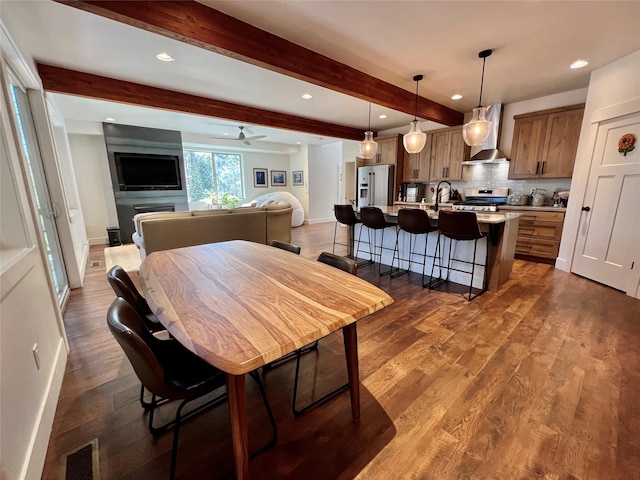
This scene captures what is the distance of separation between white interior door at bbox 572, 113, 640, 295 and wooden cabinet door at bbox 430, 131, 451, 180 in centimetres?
231

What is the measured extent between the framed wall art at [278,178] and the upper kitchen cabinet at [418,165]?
4411 mm

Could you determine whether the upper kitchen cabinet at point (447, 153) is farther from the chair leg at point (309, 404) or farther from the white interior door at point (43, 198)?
the white interior door at point (43, 198)

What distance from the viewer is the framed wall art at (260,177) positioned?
869cm

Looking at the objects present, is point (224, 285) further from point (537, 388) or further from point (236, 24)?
point (236, 24)

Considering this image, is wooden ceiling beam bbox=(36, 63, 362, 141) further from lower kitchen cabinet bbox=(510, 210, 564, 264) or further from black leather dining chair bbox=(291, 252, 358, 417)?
lower kitchen cabinet bbox=(510, 210, 564, 264)

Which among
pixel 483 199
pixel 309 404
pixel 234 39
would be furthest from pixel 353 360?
pixel 483 199

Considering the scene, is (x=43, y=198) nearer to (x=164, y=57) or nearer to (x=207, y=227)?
(x=207, y=227)

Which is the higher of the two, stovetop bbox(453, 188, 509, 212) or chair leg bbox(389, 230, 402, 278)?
stovetop bbox(453, 188, 509, 212)

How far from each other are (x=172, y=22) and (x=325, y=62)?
149cm

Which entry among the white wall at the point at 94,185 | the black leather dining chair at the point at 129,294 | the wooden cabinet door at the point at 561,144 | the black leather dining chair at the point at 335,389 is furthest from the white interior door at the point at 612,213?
the white wall at the point at 94,185

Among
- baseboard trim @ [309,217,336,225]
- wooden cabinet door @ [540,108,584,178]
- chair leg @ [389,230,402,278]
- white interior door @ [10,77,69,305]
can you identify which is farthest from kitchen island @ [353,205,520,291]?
baseboard trim @ [309,217,336,225]

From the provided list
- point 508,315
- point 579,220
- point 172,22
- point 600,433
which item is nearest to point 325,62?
point 172,22

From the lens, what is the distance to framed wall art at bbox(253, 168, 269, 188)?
869 centimetres

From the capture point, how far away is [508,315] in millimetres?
2580
